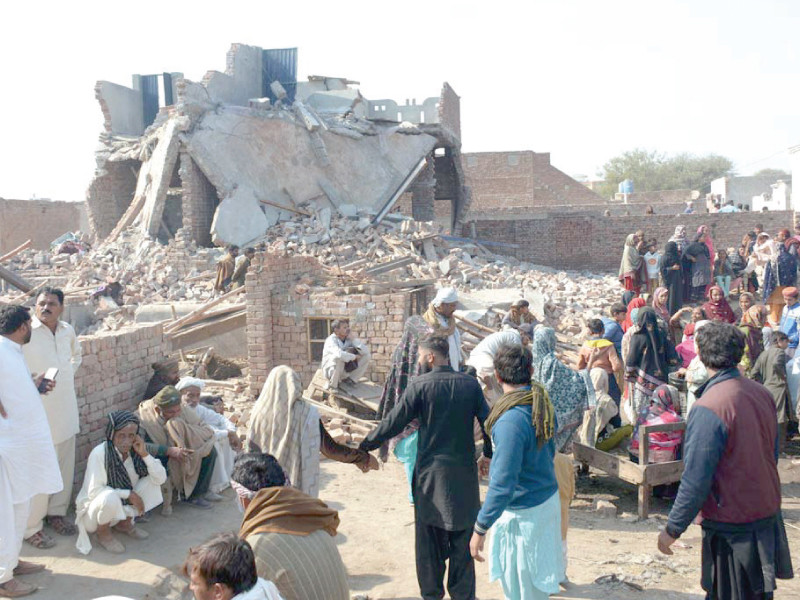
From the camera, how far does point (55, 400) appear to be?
17.6 feet

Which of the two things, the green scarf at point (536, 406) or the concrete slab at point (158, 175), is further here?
the concrete slab at point (158, 175)

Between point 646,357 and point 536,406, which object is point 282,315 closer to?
point 646,357

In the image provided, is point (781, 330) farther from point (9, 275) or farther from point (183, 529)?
point (9, 275)

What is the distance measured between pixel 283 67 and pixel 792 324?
20.0m

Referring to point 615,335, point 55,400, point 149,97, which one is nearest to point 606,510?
point 615,335

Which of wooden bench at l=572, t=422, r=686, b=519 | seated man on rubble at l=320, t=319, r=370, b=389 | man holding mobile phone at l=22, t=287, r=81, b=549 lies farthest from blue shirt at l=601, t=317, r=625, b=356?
man holding mobile phone at l=22, t=287, r=81, b=549

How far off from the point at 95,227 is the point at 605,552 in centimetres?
1971

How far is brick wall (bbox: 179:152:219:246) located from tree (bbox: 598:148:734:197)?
121 ft

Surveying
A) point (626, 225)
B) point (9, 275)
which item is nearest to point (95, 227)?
point (9, 275)

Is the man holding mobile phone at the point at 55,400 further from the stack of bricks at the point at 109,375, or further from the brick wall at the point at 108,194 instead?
the brick wall at the point at 108,194

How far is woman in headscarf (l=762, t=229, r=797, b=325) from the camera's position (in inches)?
489

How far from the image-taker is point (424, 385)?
13.0 ft

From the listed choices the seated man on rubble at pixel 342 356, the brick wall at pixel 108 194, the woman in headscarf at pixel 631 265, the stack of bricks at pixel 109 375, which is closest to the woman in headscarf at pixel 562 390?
the seated man on rubble at pixel 342 356

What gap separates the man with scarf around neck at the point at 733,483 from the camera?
3.14 meters
